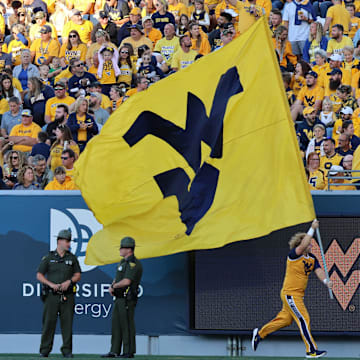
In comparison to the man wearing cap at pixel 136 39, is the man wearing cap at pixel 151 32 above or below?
above

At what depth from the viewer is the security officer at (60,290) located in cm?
1262

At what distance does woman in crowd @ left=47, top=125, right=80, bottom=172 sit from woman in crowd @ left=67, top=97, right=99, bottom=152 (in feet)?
1.78

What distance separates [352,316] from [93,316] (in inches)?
134

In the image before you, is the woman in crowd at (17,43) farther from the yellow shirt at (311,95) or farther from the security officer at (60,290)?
the security officer at (60,290)

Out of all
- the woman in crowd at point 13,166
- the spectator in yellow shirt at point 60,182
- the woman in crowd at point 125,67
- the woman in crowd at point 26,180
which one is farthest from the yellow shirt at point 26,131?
the spectator in yellow shirt at point 60,182

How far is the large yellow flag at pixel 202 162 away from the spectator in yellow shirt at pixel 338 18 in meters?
8.16

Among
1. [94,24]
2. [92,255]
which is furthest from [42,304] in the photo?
[94,24]

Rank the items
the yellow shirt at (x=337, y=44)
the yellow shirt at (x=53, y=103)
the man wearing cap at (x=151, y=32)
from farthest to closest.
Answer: the man wearing cap at (x=151, y=32), the yellow shirt at (x=337, y=44), the yellow shirt at (x=53, y=103)

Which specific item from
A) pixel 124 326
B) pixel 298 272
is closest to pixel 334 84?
pixel 298 272

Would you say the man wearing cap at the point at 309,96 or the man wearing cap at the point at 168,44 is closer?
the man wearing cap at the point at 309,96

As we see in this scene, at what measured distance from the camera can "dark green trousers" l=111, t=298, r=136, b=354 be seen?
12.5 meters

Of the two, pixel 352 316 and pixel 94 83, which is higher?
pixel 94 83

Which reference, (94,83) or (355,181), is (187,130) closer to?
(355,181)

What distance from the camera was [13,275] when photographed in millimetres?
14078
